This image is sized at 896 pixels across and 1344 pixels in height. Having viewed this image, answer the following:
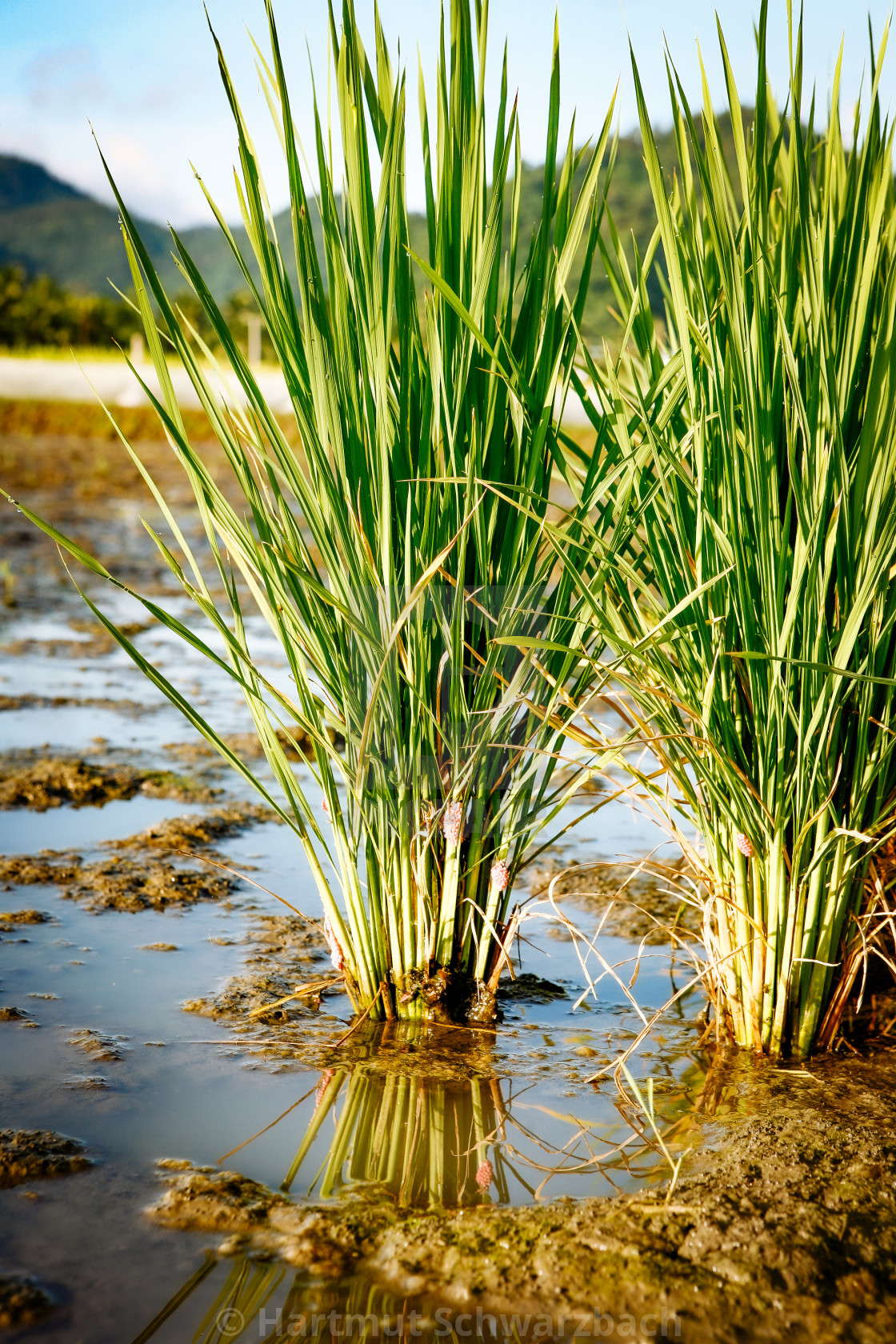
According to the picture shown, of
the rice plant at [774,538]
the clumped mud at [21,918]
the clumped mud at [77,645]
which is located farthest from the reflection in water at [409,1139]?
the clumped mud at [77,645]

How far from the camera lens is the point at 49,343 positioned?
26031 millimetres

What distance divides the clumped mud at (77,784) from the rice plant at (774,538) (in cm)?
187

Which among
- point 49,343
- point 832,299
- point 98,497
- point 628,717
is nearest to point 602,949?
point 628,717

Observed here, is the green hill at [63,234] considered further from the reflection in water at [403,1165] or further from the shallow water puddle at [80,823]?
the reflection in water at [403,1165]

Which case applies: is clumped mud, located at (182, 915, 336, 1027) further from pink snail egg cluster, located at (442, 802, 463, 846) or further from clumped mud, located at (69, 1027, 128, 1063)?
pink snail egg cluster, located at (442, 802, 463, 846)

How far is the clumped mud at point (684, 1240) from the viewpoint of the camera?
1037 millimetres

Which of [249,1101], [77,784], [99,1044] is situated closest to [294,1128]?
[249,1101]

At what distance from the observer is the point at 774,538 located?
4.52 feet

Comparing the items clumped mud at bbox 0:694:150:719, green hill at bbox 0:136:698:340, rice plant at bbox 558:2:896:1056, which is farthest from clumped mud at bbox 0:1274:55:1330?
green hill at bbox 0:136:698:340

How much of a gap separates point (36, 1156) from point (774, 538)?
1286 millimetres

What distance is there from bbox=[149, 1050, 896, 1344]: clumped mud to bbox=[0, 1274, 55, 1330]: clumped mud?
0.55 feet

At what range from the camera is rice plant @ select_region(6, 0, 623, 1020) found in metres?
1.45

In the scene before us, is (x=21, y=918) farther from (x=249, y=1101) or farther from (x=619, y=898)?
(x=619, y=898)

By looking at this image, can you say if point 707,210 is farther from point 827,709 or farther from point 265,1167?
point 265,1167
